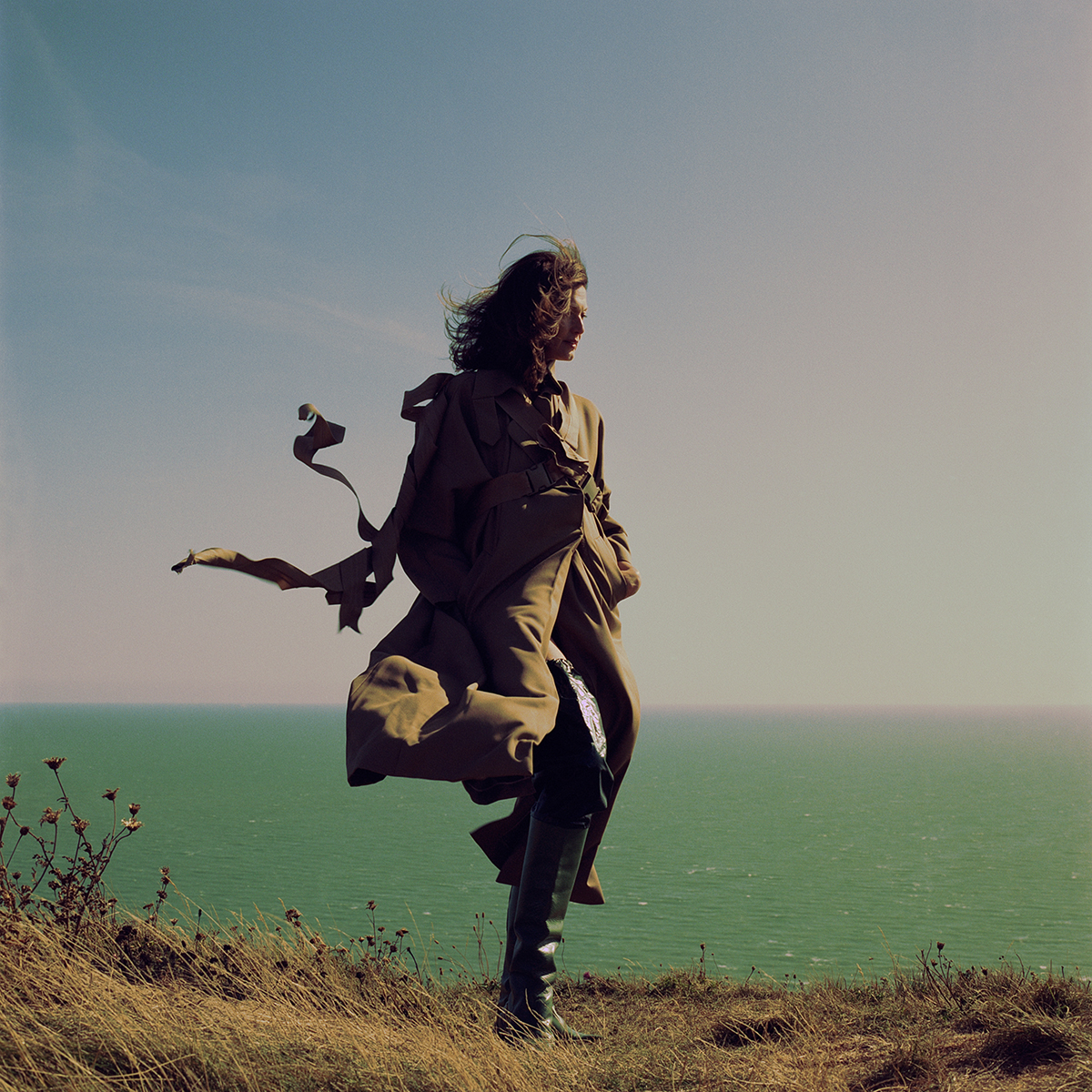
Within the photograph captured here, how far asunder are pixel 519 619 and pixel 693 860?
133 feet

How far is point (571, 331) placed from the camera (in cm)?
391

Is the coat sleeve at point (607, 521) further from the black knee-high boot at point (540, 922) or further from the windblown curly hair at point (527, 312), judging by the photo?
the black knee-high boot at point (540, 922)

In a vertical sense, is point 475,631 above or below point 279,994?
above

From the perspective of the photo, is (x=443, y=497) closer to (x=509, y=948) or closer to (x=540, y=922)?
(x=540, y=922)

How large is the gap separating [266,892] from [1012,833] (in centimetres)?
4445

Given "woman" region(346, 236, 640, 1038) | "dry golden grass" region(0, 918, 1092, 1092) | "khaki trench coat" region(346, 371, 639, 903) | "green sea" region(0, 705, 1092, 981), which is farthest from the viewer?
"green sea" region(0, 705, 1092, 981)

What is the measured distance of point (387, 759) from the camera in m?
2.87

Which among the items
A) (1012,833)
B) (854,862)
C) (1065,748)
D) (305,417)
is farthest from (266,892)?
(1065,748)

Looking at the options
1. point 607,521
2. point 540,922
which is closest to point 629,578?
point 607,521

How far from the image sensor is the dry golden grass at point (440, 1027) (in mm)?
2658

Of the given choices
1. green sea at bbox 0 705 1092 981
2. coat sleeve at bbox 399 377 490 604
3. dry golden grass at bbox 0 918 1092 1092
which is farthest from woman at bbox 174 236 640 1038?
green sea at bbox 0 705 1092 981

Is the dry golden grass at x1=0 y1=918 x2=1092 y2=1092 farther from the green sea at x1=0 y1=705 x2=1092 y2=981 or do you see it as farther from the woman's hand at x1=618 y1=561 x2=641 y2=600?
the woman's hand at x1=618 y1=561 x2=641 y2=600

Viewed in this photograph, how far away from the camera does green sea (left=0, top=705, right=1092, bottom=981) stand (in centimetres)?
2256

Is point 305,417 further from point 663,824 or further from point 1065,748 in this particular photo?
point 1065,748
